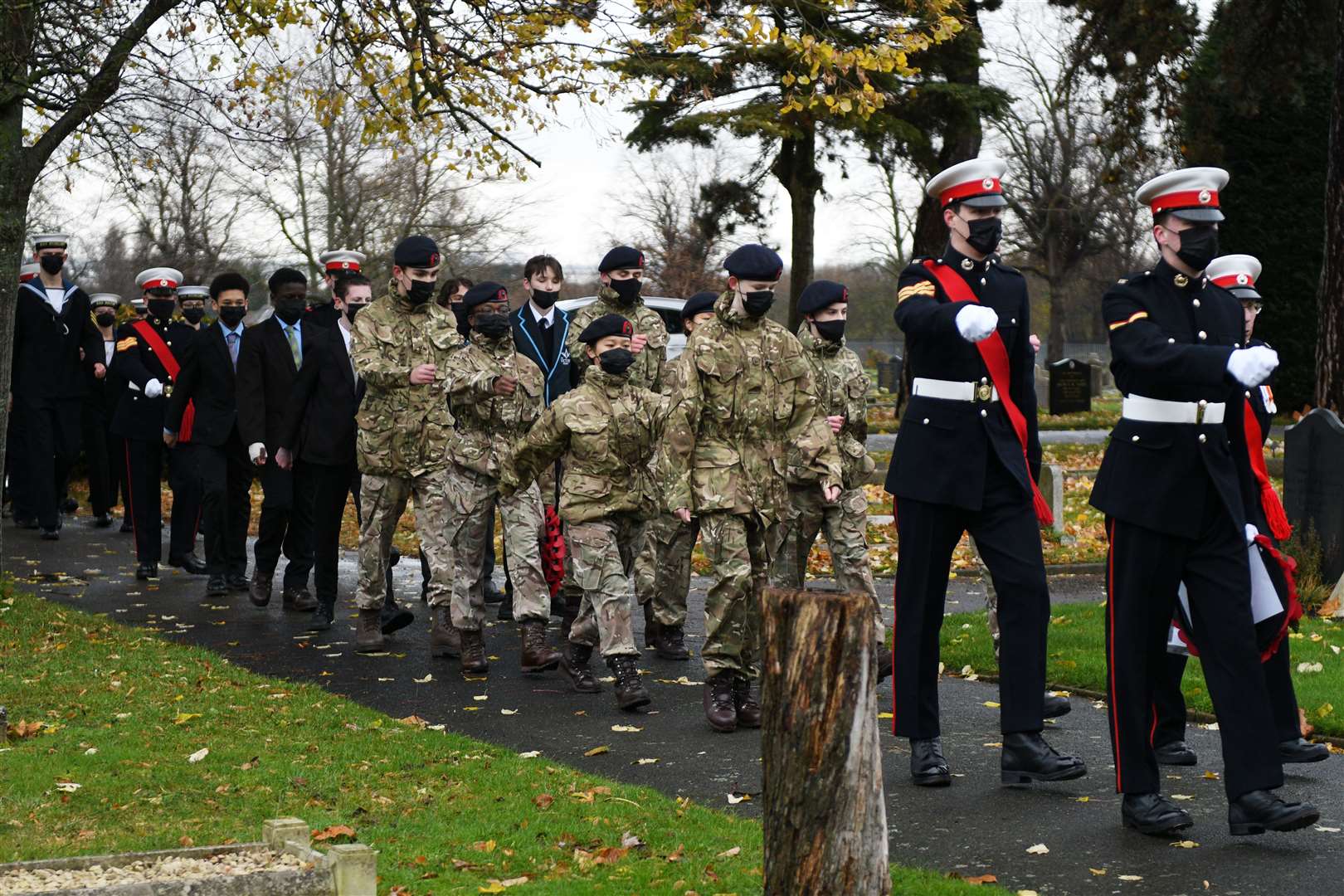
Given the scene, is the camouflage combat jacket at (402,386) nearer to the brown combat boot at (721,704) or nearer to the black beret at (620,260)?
the black beret at (620,260)

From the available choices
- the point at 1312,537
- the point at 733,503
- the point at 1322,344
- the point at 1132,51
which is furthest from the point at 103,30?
the point at 1132,51

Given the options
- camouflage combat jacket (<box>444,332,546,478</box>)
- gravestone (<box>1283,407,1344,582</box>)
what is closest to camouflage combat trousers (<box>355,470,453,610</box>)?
camouflage combat jacket (<box>444,332,546,478</box>)

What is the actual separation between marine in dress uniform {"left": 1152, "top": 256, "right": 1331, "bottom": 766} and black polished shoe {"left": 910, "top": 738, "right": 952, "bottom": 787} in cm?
83

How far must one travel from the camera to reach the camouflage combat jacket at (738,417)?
7.90 metres

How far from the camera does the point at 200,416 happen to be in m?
12.9

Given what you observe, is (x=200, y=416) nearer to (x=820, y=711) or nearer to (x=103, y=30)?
(x=103, y=30)

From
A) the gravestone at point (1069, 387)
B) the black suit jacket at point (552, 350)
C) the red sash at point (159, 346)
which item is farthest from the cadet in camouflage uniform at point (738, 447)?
the gravestone at point (1069, 387)

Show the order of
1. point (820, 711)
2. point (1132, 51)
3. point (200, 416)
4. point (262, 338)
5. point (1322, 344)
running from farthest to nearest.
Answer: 1. point (1132, 51)
2. point (1322, 344)
3. point (200, 416)
4. point (262, 338)
5. point (820, 711)

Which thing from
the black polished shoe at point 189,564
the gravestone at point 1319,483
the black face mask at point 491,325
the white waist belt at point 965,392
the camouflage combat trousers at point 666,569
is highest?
the black face mask at point 491,325

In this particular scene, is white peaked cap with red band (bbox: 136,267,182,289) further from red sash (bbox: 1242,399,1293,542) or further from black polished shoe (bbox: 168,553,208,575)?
red sash (bbox: 1242,399,1293,542)

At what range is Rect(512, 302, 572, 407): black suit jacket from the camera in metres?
10.7

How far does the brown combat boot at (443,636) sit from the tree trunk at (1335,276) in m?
7.92

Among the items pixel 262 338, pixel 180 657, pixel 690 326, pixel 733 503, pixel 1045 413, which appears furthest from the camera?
pixel 1045 413

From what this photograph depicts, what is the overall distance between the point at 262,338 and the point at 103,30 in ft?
7.86
